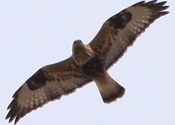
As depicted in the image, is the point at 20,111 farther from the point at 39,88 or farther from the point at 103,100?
the point at 103,100

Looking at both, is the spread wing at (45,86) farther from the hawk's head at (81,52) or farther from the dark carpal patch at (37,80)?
the hawk's head at (81,52)

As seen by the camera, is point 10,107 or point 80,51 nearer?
point 80,51

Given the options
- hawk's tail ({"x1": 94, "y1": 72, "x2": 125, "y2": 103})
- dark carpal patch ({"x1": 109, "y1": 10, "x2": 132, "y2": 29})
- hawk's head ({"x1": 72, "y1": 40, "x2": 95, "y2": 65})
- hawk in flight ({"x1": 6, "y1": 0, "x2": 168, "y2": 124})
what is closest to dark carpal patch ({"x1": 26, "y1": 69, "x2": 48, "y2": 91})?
hawk in flight ({"x1": 6, "y1": 0, "x2": 168, "y2": 124})

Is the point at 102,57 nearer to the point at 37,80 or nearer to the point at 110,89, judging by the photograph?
the point at 110,89

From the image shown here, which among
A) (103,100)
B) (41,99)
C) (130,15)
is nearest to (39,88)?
(41,99)

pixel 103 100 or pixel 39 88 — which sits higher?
pixel 39 88

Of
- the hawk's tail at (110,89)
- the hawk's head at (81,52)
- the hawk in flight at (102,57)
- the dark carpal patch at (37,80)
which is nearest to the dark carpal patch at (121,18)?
the hawk in flight at (102,57)
